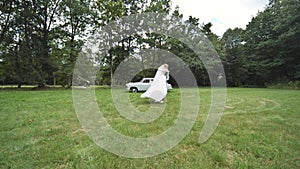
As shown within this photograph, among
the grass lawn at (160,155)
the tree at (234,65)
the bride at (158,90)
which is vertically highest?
the tree at (234,65)

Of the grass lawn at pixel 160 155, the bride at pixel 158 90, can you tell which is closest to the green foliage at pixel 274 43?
the bride at pixel 158 90

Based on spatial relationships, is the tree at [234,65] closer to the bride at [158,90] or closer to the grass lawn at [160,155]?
the bride at [158,90]

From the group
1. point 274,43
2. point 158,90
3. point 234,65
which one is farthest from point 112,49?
point 274,43

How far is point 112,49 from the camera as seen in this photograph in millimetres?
20578

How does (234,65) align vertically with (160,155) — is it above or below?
above

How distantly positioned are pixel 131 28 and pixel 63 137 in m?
18.6

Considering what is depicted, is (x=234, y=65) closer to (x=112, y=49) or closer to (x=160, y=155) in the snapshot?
(x=112, y=49)

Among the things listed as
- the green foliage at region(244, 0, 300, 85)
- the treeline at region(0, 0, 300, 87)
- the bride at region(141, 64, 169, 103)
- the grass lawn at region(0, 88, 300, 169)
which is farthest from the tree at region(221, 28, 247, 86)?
the grass lawn at region(0, 88, 300, 169)

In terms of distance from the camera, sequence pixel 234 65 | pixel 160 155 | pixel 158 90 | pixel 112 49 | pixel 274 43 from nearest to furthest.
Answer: pixel 160 155, pixel 158 90, pixel 112 49, pixel 274 43, pixel 234 65

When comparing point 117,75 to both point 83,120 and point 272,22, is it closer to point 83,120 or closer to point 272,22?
point 83,120

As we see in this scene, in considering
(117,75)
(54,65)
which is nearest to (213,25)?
(117,75)

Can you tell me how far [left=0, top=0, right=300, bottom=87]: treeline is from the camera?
16922 mm

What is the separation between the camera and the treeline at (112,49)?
16922 mm

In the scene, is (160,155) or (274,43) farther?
(274,43)
